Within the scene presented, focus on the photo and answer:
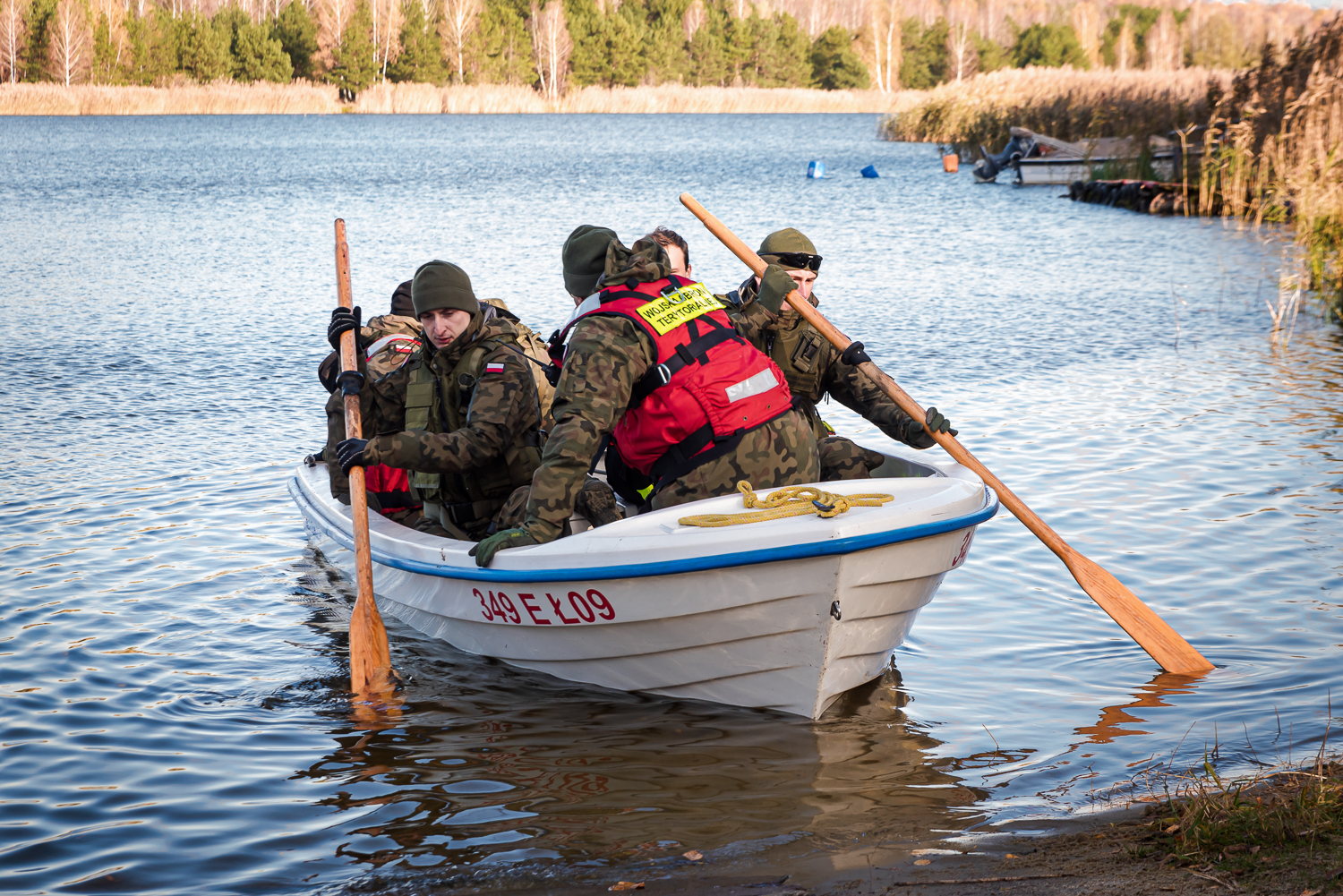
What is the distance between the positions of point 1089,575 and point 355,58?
84.0 m

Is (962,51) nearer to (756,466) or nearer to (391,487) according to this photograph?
(391,487)

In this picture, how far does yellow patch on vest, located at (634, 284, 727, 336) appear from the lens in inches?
176

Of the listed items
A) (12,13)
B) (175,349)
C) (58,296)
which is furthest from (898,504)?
(12,13)

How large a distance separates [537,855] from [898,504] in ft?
5.80

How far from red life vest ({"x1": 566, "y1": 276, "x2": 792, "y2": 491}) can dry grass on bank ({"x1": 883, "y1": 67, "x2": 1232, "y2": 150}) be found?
1060 inches

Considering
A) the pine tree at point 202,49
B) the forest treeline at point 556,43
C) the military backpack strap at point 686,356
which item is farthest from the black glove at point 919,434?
the pine tree at point 202,49

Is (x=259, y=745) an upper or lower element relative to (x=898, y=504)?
lower

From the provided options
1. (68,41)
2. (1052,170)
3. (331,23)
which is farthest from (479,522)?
(331,23)

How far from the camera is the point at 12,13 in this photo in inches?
2687

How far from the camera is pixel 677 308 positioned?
14.9 feet

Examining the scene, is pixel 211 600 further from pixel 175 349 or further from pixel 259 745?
pixel 175 349

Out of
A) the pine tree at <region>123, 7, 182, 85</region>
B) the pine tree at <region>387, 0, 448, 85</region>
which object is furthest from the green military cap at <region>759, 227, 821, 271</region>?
the pine tree at <region>387, 0, 448, 85</region>

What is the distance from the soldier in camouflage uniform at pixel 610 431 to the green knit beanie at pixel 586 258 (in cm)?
1

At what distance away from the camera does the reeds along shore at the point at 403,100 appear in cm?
6606
